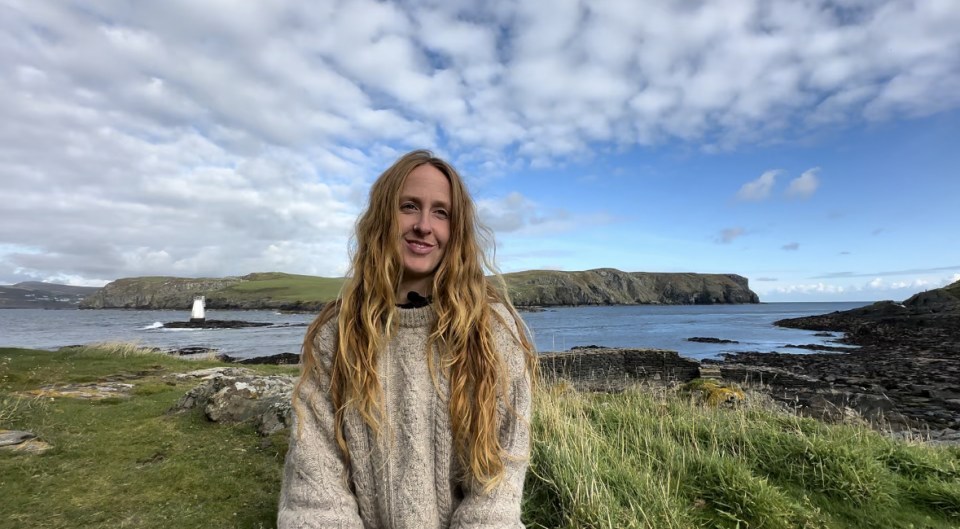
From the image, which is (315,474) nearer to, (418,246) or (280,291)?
(418,246)

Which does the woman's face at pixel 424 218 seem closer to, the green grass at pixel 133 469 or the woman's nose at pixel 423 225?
the woman's nose at pixel 423 225

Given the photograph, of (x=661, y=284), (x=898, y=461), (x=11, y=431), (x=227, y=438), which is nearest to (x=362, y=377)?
(x=227, y=438)

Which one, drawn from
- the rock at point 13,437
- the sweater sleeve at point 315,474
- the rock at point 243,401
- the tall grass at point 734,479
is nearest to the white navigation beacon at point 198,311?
the rock at point 243,401

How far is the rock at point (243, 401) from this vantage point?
17.5 feet

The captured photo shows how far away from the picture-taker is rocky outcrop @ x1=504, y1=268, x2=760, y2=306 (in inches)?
5098

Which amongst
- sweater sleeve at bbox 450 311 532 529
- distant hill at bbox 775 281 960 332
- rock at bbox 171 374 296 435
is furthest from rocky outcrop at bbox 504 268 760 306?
sweater sleeve at bbox 450 311 532 529

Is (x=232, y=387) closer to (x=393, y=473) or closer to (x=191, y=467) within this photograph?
(x=191, y=467)

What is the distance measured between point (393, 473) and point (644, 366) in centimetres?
2214

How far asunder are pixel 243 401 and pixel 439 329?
479cm

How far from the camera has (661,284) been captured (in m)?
150

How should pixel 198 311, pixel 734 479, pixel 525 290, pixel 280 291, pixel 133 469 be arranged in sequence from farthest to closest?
1. pixel 525 290
2. pixel 280 291
3. pixel 198 311
4. pixel 133 469
5. pixel 734 479

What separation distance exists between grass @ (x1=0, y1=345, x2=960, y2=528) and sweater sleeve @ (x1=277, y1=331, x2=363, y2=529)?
1726mm

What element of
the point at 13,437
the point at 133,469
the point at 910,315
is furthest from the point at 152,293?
the point at 910,315

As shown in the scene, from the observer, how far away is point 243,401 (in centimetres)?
572
